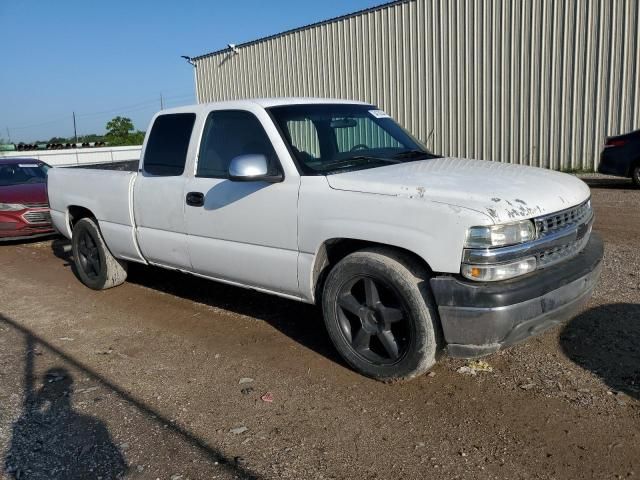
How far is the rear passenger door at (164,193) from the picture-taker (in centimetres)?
514

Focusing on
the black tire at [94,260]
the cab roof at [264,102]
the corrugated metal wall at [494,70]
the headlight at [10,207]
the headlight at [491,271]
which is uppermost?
the corrugated metal wall at [494,70]

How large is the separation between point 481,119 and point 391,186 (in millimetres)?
13657

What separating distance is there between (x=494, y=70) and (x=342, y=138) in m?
12.4

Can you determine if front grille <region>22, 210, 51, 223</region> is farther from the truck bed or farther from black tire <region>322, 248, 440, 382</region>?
black tire <region>322, 248, 440, 382</region>

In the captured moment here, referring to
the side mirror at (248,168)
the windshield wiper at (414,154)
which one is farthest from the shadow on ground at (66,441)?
the windshield wiper at (414,154)

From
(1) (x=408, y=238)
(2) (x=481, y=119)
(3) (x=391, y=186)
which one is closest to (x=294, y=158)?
(3) (x=391, y=186)

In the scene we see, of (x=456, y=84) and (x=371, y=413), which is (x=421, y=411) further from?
(x=456, y=84)

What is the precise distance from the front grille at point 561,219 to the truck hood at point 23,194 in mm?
8763

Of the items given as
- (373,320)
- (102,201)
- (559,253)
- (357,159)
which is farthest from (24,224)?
(559,253)

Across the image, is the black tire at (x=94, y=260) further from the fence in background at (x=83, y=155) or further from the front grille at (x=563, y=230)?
the fence in background at (x=83, y=155)

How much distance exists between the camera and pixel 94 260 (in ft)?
22.0

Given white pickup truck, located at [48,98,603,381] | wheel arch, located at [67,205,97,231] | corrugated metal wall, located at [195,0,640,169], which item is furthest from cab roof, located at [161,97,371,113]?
corrugated metal wall, located at [195,0,640,169]

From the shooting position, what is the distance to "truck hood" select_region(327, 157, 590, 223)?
342cm

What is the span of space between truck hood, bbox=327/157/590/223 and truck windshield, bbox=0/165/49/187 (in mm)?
9015
